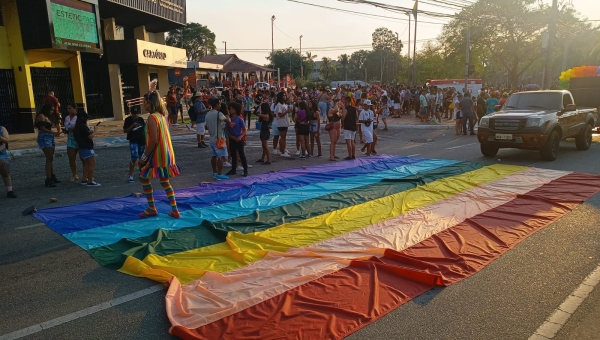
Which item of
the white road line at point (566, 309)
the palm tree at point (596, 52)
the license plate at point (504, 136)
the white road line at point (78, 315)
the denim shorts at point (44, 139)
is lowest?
the white road line at point (78, 315)

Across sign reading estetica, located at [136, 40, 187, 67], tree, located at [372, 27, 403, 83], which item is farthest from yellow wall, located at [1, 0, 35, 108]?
tree, located at [372, 27, 403, 83]

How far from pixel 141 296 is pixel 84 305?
1.77 ft

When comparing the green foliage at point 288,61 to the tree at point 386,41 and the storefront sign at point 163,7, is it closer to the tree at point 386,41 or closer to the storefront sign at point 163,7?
the tree at point 386,41

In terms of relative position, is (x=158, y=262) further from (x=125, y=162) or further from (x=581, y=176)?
(x=581, y=176)

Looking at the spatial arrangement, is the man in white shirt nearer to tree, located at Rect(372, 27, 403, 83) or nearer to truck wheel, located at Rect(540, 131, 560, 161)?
truck wheel, located at Rect(540, 131, 560, 161)

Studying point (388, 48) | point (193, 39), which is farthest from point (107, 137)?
point (388, 48)

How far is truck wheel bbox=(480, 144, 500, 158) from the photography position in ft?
40.0

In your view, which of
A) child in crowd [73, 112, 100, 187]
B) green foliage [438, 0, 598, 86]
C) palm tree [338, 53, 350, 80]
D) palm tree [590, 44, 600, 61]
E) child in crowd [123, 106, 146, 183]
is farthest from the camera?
palm tree [338, 53, 350, 80]

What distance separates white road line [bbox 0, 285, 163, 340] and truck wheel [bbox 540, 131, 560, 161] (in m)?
10.8

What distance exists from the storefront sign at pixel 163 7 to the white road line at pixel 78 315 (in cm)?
2064

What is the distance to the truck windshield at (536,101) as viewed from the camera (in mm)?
11969

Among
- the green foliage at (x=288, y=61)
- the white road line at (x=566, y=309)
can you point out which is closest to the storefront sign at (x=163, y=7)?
the white road line at (x=566, y=309)

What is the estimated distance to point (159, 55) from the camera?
2692cm

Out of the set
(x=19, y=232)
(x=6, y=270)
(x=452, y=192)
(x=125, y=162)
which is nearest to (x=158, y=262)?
(x=6, y=270)
